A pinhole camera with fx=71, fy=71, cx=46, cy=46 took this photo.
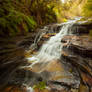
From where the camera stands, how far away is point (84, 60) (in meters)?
3.73

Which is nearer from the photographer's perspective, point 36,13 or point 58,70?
point 58,70

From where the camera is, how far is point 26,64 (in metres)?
4.43

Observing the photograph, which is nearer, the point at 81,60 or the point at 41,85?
the point at 41,85

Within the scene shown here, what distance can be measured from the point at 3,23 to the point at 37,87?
4926 millimetres

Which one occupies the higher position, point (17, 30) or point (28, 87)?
point (17, 30)

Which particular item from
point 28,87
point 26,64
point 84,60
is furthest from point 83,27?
point 28,87

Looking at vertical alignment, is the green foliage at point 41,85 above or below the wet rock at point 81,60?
below

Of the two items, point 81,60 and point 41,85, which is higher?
point 81,60

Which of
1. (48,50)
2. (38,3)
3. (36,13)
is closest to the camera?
(48,50)

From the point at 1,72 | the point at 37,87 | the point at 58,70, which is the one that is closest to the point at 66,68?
the point at 58,70

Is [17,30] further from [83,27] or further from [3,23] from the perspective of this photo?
[83,27]

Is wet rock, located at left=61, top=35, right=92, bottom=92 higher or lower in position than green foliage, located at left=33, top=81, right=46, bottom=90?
higher

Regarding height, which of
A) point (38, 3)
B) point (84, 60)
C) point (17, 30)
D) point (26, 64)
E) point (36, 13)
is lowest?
point (26, 64)

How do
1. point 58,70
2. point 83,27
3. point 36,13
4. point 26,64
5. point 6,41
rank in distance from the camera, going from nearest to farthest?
point 58,70
point 26,64
point 6,41
point 83,27
point 36,13
